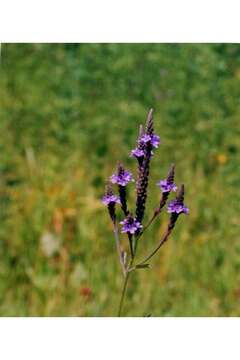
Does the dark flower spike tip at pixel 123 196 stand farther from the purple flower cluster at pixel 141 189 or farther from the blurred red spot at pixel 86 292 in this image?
the blurred red spot at pixel 86 292

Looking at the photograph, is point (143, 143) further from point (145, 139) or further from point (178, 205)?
point (178, 205)
